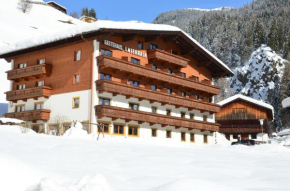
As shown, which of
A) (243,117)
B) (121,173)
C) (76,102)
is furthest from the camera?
(243,117)

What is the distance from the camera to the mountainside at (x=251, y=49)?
82812 mm

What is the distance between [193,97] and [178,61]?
509 cm

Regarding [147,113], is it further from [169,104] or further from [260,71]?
[260,71]

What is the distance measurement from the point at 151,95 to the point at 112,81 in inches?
188

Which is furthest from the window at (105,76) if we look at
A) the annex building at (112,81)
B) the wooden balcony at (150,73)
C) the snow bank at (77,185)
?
the snow bank at (77,185)

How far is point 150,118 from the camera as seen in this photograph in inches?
1252

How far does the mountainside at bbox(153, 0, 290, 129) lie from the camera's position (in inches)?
3260

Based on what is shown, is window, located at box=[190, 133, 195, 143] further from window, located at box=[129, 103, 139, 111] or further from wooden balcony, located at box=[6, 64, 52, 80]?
wooden balcony, located at box=[6, 64, 52, 80]

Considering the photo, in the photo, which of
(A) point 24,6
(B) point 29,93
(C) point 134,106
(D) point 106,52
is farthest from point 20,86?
(A) point 24,6

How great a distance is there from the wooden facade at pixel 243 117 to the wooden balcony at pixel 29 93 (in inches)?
1104

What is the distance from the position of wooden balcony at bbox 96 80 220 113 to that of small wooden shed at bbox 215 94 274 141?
38.7 feet

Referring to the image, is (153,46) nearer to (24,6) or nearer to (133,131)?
(133,131)

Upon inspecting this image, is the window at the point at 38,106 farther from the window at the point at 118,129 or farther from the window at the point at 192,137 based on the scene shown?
the window at the point at 192,137

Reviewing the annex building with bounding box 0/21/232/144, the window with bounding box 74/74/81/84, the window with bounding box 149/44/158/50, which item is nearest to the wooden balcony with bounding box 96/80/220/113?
the annex building with bounding box 0/21/232/144
